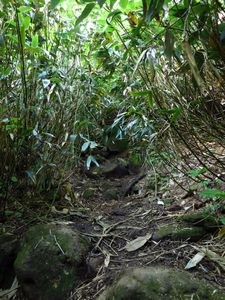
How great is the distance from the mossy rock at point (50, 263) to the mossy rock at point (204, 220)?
21.9 inches

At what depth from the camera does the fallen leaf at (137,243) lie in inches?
59.9

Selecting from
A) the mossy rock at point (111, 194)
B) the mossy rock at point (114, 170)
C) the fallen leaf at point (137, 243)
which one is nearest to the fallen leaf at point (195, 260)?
the fallen leaf at point (137, 243)

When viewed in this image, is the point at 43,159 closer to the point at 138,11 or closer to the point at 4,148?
the point at 4,148

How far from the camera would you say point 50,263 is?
59.6 inches

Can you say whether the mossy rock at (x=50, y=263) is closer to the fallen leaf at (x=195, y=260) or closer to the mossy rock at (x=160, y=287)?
the mossy rock at (x=160, y=287)

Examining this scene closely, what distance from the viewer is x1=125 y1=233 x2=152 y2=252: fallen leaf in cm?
152

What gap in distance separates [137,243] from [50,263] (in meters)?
0.45

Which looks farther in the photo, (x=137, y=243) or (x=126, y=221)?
(x=126, y=221)

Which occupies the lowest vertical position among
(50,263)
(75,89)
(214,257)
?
(214,257)

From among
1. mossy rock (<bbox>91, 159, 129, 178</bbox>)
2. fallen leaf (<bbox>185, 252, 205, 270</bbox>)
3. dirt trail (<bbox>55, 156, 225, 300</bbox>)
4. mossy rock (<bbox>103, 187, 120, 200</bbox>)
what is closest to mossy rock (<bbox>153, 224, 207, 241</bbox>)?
dirt trail (<bbox>55, 156, 225, 300</bbox>)

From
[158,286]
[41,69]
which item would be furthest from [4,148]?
[158,286]

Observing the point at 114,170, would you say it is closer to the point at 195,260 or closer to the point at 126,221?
the point at 126,221

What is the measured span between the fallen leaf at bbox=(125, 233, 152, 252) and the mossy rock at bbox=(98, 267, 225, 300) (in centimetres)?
30

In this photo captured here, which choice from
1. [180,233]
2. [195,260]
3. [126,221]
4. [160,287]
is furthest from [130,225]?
[160,287]
